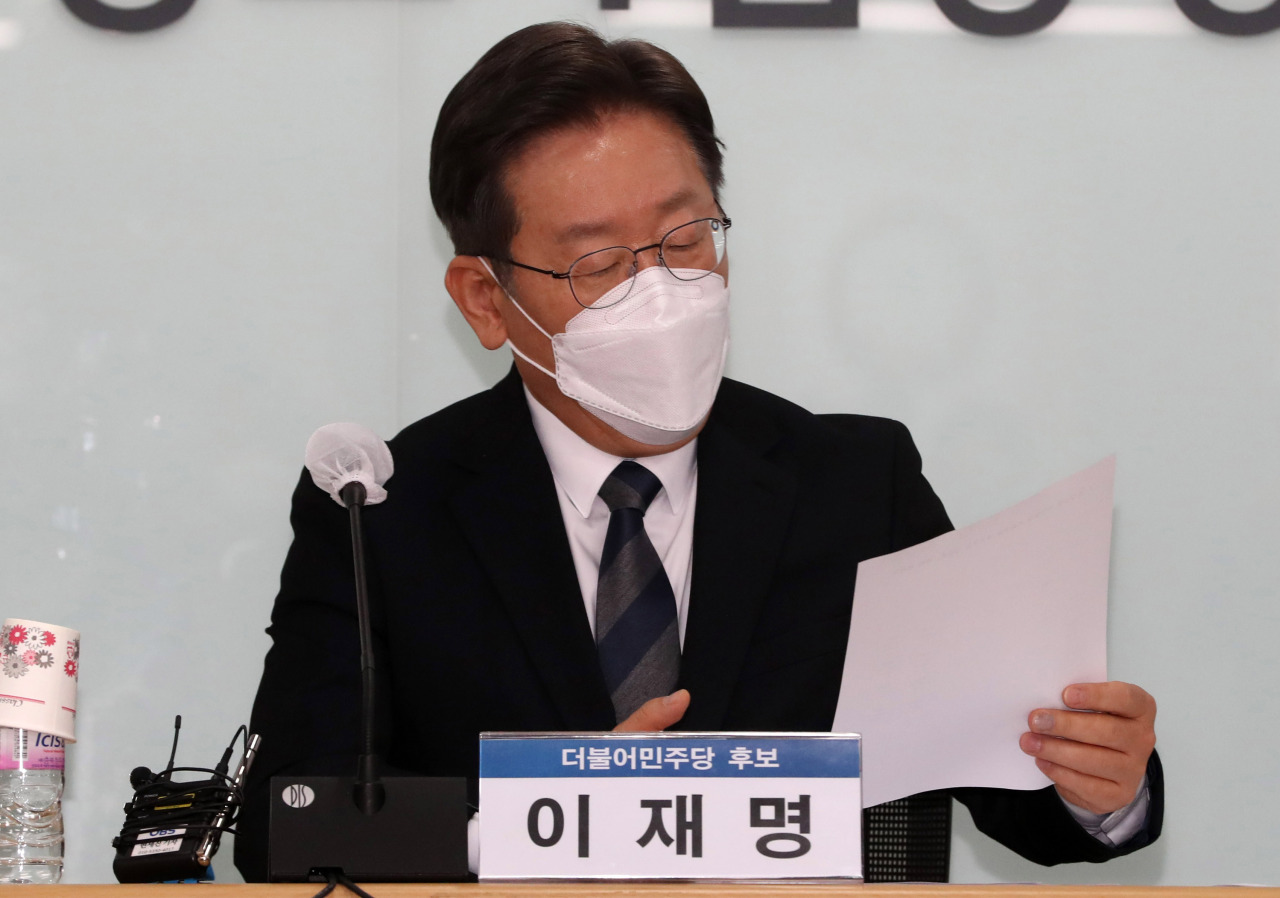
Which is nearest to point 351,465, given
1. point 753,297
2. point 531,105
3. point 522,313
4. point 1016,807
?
point 522,313

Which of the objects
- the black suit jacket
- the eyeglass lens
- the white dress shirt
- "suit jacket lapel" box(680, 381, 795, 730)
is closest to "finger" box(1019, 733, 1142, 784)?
the black suit jacket

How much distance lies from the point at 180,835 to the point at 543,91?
1.00 meters

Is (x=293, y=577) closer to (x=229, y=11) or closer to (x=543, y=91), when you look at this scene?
(x=543, y=91)

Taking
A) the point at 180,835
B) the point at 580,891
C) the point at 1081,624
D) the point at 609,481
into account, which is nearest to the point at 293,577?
the point at 609,481

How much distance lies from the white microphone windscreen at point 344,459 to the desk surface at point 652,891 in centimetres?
38

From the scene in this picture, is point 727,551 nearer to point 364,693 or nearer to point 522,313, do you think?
point 522,313

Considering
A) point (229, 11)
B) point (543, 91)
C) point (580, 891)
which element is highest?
point (229, 11)

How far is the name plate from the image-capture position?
1004 mm

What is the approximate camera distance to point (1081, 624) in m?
1.20

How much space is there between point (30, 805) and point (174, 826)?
226 millimetres

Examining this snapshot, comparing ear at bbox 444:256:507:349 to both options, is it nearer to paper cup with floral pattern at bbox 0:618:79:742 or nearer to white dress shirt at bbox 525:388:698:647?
white dress shirt at bbox 525:388:698:647

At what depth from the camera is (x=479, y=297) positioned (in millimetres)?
1854

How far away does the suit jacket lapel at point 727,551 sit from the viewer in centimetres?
163

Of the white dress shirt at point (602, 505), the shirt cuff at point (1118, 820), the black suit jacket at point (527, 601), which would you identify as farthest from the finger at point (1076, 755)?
the white dress shirt at point (602, 505)
